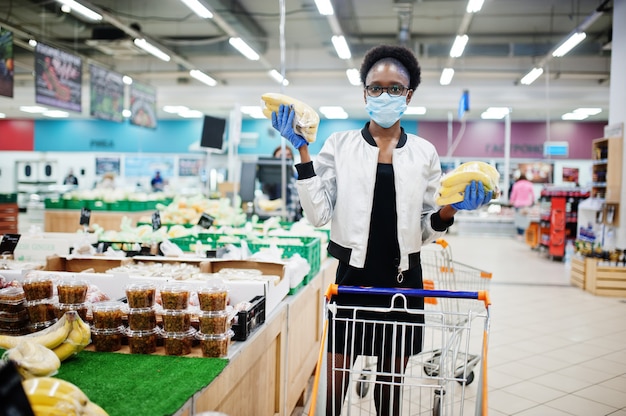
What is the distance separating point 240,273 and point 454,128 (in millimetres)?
19015

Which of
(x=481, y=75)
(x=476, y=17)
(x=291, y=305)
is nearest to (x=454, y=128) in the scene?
(x=481, y=75)

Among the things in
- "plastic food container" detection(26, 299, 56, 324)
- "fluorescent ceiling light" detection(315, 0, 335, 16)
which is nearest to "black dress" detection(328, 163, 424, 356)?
"plastic food container" detection(26, 299, 56, 324)

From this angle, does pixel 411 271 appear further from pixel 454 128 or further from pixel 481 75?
pixel 454 128

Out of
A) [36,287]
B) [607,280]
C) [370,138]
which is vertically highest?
[370,138]

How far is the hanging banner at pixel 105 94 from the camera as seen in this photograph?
10.6 m

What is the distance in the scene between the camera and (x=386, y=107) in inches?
90.6

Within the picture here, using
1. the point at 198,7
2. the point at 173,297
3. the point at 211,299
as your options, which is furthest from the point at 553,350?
the point at 198,7

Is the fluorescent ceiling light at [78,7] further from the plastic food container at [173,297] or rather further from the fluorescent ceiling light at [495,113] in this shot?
the fluorescent ceiling light at [495,113]

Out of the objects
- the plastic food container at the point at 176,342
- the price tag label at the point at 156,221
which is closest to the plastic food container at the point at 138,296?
the plastic food container at the point at 176,342

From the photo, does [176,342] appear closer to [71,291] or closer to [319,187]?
[71,291]

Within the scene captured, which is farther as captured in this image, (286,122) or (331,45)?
(331,45)

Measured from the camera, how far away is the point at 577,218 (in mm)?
11586

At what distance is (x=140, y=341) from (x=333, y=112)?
17.3 metres

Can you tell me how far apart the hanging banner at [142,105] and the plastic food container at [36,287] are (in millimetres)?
10669
